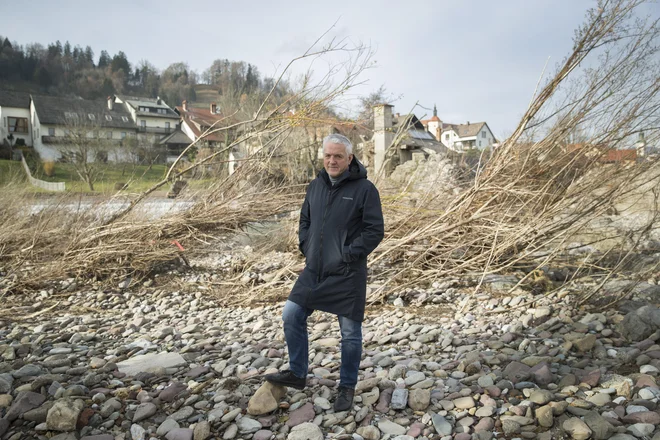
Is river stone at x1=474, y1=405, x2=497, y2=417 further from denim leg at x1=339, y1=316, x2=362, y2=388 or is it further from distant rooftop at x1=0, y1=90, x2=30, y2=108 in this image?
distant rooftop at x1=0, y1=90, x2=30, y2=108

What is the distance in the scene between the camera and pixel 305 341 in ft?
9.36

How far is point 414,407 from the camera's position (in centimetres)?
280

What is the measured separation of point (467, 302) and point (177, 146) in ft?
158

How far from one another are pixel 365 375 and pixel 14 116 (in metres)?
54.7

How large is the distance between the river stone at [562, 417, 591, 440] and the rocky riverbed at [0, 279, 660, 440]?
10mm

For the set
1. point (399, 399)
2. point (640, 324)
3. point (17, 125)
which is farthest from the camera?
point (17, 125)

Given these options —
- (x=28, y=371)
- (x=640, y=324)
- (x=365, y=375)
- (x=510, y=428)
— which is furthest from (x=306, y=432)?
(x=640, y=324)

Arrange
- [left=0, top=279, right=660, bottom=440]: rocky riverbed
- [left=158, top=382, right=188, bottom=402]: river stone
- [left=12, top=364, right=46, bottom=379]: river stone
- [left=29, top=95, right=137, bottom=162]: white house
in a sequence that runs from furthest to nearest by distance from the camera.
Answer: [left=29, top=95, right=137, bottom=162]: white house, [left=12, top=364, right=46, bottom=379]: river stone, [left=158, top=382, right=188, bottom=402]: river stone, [left=0, top=279, right=660, bottom=440]: rocky riverbed

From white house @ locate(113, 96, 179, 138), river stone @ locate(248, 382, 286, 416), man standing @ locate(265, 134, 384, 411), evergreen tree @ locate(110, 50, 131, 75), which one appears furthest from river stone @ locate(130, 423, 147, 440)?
evergreen tree @ locate(110, 50, 131, 75)

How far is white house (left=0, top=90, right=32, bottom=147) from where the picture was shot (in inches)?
1748

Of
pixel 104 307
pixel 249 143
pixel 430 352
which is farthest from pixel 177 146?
pixel 430 352

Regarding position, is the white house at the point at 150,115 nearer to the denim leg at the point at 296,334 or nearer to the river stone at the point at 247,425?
the denim leg at the point at 296,334

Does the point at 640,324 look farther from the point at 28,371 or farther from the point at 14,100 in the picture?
the point at 14,100

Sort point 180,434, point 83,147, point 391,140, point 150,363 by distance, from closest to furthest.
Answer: point 180,434 < point 150,363 < point 391,140 < point 83,147
